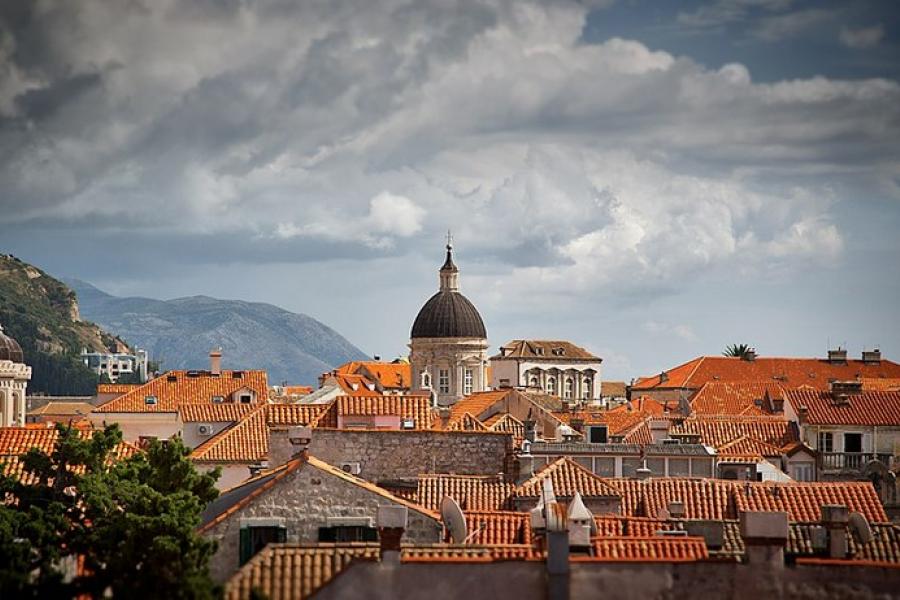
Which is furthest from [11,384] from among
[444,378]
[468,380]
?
[468,380]

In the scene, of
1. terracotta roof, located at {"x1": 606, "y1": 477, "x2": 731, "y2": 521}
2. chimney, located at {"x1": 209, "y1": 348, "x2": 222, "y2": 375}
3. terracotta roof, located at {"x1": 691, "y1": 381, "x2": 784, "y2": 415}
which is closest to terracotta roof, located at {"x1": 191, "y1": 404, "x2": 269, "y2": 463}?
terracotta roof, located at {"x1": 606, "y1": 477, "x2": 731, "y2": 521}

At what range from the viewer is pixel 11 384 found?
362ft

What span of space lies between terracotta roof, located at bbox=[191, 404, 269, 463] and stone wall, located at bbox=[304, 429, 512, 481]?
1864 centimetres

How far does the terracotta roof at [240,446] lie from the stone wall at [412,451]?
18.6 metres

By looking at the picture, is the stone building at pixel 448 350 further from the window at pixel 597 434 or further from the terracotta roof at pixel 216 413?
the window at pixel 597 434

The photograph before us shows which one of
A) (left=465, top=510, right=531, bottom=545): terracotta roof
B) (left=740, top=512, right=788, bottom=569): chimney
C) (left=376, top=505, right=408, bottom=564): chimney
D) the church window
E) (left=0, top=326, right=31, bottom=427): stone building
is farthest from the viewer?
the church window

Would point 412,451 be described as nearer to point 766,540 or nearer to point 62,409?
point 766,540

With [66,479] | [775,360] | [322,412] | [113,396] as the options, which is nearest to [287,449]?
[66,479]

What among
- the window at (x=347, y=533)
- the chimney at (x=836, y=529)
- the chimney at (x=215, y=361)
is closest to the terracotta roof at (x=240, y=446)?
the chimney at (x=836, y=529)

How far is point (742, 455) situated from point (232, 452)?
54.8 ft

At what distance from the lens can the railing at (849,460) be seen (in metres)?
79.8

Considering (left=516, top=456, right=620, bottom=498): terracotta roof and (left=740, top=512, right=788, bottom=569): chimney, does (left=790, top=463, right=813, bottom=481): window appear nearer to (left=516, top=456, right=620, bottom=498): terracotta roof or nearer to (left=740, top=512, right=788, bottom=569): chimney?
(left=516, top=456, right=620, bottom=498): terracotta roof

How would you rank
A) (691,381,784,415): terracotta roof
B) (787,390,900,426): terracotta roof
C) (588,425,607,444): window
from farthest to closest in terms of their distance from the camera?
(691,381,784,415): terracotta roof, (787,390,900,426): terracotta roof, (588,425,607,444): window

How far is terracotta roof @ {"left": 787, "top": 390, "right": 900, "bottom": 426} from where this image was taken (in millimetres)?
86938
